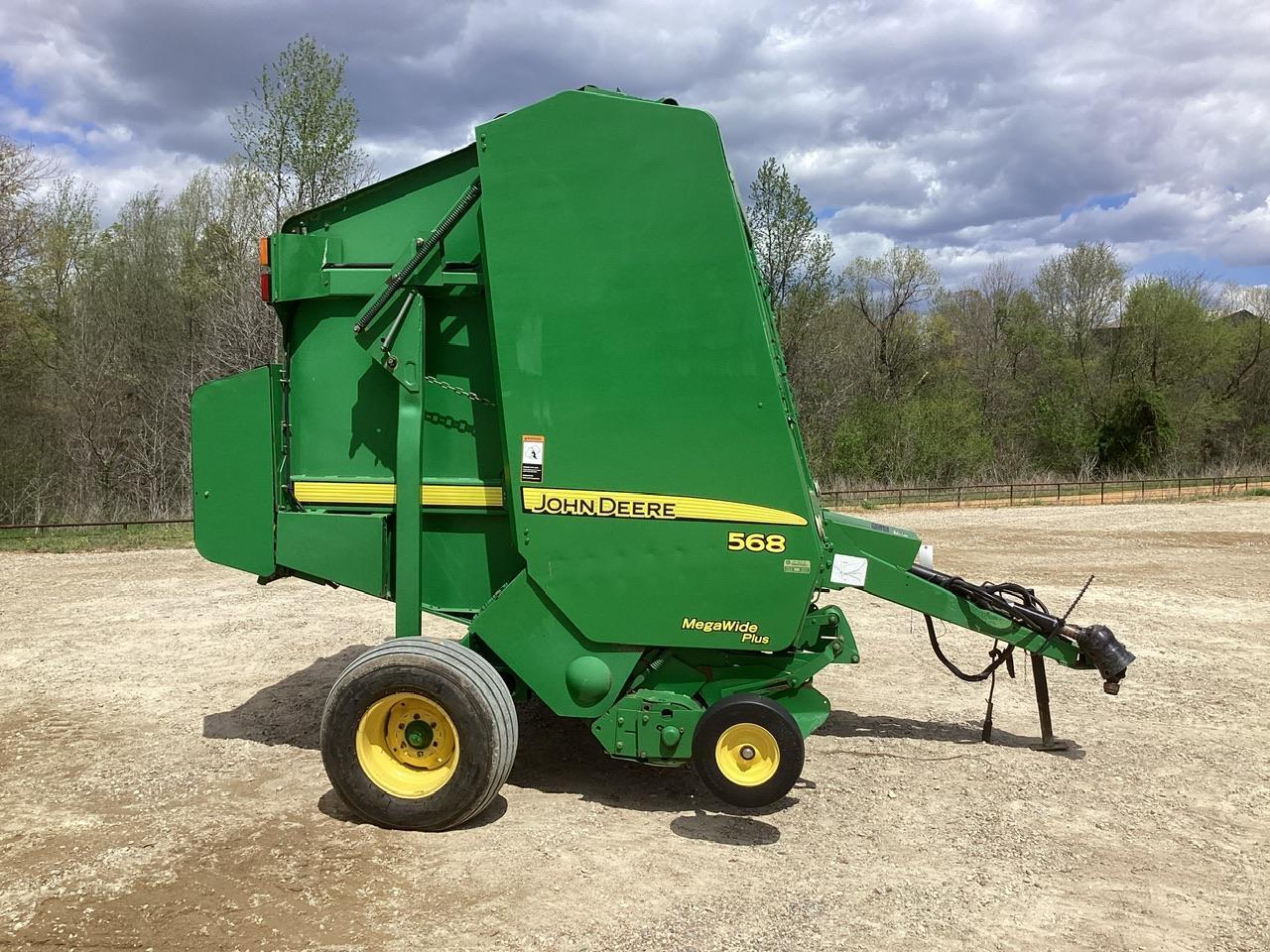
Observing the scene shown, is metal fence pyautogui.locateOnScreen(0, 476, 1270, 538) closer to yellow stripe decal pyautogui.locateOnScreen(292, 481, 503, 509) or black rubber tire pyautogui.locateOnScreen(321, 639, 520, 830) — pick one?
yellow stripe decal pyautogui.locateOnScreen(292, 481, 503, 509)

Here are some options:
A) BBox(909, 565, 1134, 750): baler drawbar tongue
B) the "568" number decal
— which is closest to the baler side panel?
the "568" number decal

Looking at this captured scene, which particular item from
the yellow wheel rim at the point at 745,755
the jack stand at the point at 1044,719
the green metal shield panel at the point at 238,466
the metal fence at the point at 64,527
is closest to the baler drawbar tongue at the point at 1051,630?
the jack stand at the point at 1044,719

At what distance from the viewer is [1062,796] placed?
5469mm

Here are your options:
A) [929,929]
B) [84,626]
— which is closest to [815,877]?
[929,929]

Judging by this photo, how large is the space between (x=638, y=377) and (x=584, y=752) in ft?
8.90

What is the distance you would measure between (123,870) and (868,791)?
A: 4026 millimetres

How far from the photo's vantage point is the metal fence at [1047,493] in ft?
88.9

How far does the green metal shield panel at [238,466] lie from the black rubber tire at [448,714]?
48.9 inches

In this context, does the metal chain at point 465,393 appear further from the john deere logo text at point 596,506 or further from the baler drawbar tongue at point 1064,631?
the baler drawbar tongue at point 1064,631

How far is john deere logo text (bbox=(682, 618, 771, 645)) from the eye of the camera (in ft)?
16.5

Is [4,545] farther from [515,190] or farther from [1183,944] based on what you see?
[1183,944]

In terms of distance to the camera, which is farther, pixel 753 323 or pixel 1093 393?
pixel 1093 393

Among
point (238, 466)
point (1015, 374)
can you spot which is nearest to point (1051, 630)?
point (238, 466)

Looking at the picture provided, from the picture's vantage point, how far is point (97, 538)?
16.6 metres
